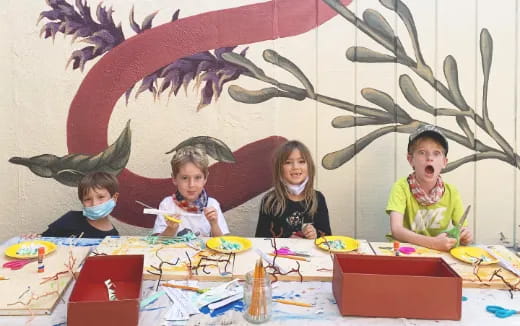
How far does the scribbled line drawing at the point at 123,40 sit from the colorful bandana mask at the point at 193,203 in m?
0.67

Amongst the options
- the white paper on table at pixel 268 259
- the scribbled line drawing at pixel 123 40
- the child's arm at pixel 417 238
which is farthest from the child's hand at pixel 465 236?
the scribbled line drawing at pixel 123 40

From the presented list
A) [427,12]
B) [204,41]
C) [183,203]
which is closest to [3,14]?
[204,41]

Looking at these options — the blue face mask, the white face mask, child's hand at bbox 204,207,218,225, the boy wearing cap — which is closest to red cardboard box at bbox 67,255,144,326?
child's hand at bbox 204,207,218,225

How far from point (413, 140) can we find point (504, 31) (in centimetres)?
102

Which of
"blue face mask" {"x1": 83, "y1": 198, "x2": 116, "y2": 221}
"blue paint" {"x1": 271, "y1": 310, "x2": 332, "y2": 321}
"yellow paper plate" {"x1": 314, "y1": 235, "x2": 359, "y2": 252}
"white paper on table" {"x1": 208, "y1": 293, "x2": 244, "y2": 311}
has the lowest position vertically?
"blue paint" {"x1": 271, "y1": 310, "x2": 332, "y2": 321}

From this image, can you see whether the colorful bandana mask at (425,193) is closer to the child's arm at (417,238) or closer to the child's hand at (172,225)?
the child's arm at (417,238)

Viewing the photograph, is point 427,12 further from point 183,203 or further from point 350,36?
point 183,203

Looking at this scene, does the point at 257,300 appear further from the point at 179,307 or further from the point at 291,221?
the point at 291,221

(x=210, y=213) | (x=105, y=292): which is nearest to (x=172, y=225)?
(x=210, y=213)

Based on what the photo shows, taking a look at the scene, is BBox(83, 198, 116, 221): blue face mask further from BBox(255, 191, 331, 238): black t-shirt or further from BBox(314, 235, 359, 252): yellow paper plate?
BBox(314, 235, 359, 252): yellow paper plate

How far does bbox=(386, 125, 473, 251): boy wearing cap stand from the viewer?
7.96 feet

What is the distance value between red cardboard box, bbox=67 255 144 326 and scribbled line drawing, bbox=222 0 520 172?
5.05 ft

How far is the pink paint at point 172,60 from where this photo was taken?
9.14 ft

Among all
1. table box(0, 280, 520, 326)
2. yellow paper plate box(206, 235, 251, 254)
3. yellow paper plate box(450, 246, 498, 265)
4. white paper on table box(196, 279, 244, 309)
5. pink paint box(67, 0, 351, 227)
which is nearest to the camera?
table box(0, 280, 520, 326)
